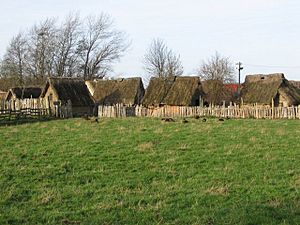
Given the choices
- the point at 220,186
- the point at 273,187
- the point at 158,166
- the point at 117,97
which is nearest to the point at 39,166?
the point at 158,166

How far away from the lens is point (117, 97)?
4703 cm

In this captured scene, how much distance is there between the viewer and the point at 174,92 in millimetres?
42125

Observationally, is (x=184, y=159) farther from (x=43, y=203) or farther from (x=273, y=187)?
(x=43, y=203)

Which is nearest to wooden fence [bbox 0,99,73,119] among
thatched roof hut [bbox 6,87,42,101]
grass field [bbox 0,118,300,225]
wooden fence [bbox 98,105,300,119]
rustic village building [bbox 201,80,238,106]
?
wooden fence [bbox 98,105,300,119]

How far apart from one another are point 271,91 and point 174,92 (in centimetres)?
870

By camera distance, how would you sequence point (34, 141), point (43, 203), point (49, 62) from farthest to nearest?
point (49, 62) → point (34, 141) → point (43, 203)

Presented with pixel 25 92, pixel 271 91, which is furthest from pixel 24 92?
pixel 271 91

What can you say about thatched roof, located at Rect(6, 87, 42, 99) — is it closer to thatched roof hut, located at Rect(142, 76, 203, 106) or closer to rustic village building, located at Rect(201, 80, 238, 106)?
thatched roof hut, located at Rect(142, 76, 203, 106)

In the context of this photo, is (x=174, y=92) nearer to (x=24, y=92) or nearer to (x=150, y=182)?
(x=24, y=92)

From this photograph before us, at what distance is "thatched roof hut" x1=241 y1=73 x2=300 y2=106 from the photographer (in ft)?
133

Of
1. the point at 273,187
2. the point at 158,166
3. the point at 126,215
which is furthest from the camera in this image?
the point at 158,166

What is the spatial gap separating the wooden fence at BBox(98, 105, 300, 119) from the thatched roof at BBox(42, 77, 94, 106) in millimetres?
5568

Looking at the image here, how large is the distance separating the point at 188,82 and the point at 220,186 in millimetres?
34156

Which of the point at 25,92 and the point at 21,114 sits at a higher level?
the point at 25,92
